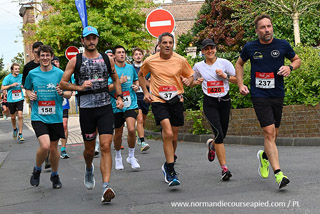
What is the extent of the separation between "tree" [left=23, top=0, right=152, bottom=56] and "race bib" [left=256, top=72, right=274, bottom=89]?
2454cm

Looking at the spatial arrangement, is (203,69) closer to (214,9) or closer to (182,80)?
(182,80)

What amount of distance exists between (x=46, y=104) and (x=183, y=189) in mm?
2221

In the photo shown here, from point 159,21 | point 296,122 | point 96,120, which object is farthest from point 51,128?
point 296,122

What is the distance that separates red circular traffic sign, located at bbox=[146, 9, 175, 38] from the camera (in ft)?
38.8

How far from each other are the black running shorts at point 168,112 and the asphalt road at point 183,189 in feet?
2.73

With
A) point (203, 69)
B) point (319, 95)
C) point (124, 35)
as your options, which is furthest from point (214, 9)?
point (203, 69)

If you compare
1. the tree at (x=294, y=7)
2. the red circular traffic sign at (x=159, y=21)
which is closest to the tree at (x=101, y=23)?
the tree at (x=294, y=7)

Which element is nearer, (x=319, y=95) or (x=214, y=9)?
(x=319, y=95)

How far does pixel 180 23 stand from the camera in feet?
152

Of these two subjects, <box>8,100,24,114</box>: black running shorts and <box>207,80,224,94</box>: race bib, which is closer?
<box>207,80,224,94</box>: race bib

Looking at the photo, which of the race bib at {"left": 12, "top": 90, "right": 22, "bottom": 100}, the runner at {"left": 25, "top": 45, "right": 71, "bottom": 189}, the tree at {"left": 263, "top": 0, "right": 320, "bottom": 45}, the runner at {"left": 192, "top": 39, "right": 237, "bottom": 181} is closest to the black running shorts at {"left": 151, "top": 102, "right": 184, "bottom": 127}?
the runner at {"left": 192, "top": 39, "right": 237, "bottom": 181}

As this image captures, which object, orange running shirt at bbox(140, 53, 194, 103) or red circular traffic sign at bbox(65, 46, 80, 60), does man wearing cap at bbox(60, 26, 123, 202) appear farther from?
red circular traffic sign at bbox(65, 46, 80, 60)

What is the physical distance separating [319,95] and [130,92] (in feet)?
13.3

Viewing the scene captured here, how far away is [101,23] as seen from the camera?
30719 mm
